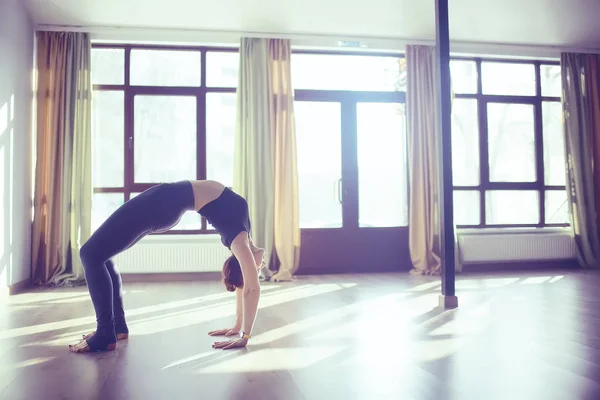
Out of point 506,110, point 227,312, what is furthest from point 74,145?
point 506,110

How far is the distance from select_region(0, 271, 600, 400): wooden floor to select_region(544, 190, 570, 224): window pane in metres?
2.55

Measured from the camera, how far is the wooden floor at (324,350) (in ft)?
5.93

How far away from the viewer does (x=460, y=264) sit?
6020mm

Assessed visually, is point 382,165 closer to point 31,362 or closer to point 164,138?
point 164,138

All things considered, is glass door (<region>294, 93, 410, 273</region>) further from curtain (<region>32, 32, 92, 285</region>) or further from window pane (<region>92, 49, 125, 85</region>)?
curtain (<region>32, 32, 92, 285</region>)

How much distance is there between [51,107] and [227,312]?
3.40 metres

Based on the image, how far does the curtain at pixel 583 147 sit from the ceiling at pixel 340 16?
0.70 metres

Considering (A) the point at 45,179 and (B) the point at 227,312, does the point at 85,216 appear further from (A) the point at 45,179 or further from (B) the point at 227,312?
(B) the point at 227,312

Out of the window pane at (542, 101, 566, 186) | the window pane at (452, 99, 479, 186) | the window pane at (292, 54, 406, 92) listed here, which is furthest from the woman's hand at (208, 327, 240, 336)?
the window pane at (542, 101, 566, 186)

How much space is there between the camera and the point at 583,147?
6512 mm

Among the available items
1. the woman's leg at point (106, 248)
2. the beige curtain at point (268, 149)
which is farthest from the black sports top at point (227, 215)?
the beige curtain at point (268, 149)

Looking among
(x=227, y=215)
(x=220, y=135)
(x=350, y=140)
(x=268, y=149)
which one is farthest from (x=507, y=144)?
(x=227, y=215)

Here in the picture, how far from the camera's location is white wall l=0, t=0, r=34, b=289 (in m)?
4.45

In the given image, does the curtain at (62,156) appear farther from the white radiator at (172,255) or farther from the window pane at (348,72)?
the window pane at (348,72)
